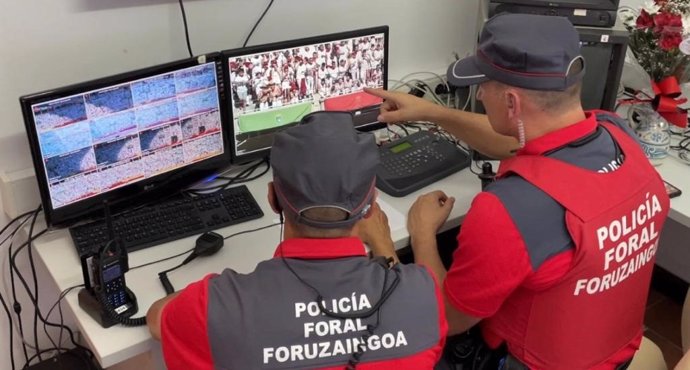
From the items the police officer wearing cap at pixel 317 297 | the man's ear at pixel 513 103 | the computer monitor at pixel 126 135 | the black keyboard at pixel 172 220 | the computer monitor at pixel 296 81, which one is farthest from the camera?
the computer monitor at pixel 296 81

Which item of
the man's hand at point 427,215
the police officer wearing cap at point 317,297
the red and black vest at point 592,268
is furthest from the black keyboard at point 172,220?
the red and black vest at point 592,268

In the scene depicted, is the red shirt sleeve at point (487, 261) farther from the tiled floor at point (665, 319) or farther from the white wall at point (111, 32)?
the tiled floor at point (665, 319)

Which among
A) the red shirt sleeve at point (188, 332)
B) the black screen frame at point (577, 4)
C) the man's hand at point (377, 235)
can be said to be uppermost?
the black screen frame at point (577, 4)

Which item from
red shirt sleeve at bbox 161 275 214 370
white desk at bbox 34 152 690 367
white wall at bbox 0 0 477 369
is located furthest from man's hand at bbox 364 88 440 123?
red shirt sleeve at bbox 161 275 214 370

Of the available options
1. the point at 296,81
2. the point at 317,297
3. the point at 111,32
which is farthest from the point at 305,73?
the point at 317,297

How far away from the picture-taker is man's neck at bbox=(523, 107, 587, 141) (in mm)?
1477

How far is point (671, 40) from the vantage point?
2096 mm

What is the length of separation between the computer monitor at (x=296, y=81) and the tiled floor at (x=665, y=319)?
1.56 metres

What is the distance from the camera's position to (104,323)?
1.44 meters

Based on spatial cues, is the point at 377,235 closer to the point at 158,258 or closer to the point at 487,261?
the point at 487,261

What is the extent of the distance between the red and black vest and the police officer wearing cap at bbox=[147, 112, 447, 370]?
35 cm

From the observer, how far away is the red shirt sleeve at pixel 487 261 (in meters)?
1.35

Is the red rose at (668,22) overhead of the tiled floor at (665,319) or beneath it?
overhead

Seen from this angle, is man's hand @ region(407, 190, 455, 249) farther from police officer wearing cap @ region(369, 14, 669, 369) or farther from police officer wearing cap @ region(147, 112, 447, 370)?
police officer wearing cap @ region(147, 112, 447, 370)
